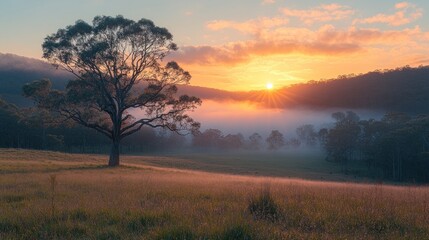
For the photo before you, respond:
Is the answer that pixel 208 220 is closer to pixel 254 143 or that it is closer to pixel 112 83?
pixel 112 83

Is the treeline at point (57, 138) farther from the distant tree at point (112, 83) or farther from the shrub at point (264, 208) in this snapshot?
the shrub at point (264, 208)

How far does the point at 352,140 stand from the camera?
9512cm

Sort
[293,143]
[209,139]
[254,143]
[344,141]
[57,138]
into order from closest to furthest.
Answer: [344,141]
[57,138]
[209,139]
[254,143]
[293,143]

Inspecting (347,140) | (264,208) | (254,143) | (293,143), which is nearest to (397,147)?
(347,140)

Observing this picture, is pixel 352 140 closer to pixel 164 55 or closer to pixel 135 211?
pixel 164 55

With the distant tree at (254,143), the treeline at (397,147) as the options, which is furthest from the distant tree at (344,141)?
the distant tree at (254,143)

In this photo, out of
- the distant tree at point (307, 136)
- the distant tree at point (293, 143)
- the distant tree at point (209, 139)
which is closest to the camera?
the distant tree at point (209, 139)

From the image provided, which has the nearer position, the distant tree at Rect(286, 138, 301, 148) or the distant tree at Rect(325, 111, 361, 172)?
the distant tree at Rect(325, 111, 361, 172)

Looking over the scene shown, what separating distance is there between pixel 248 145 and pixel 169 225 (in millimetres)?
180627

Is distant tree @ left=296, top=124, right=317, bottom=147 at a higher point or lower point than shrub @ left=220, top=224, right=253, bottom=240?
higher

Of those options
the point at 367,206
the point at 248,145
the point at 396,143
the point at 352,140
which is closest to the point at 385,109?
the point at 248,145

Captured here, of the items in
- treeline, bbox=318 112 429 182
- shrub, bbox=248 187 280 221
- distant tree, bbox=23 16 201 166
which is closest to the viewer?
shrub, bbox=248 187 280 221

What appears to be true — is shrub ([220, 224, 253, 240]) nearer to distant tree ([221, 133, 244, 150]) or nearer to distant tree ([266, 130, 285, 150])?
distant tree ([266, 130, 285, 150])

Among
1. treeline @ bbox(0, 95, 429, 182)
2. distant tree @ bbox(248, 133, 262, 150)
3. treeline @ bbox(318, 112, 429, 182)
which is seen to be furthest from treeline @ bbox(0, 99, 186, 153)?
distant tree @ bbox(248, 133, 262, 150)
